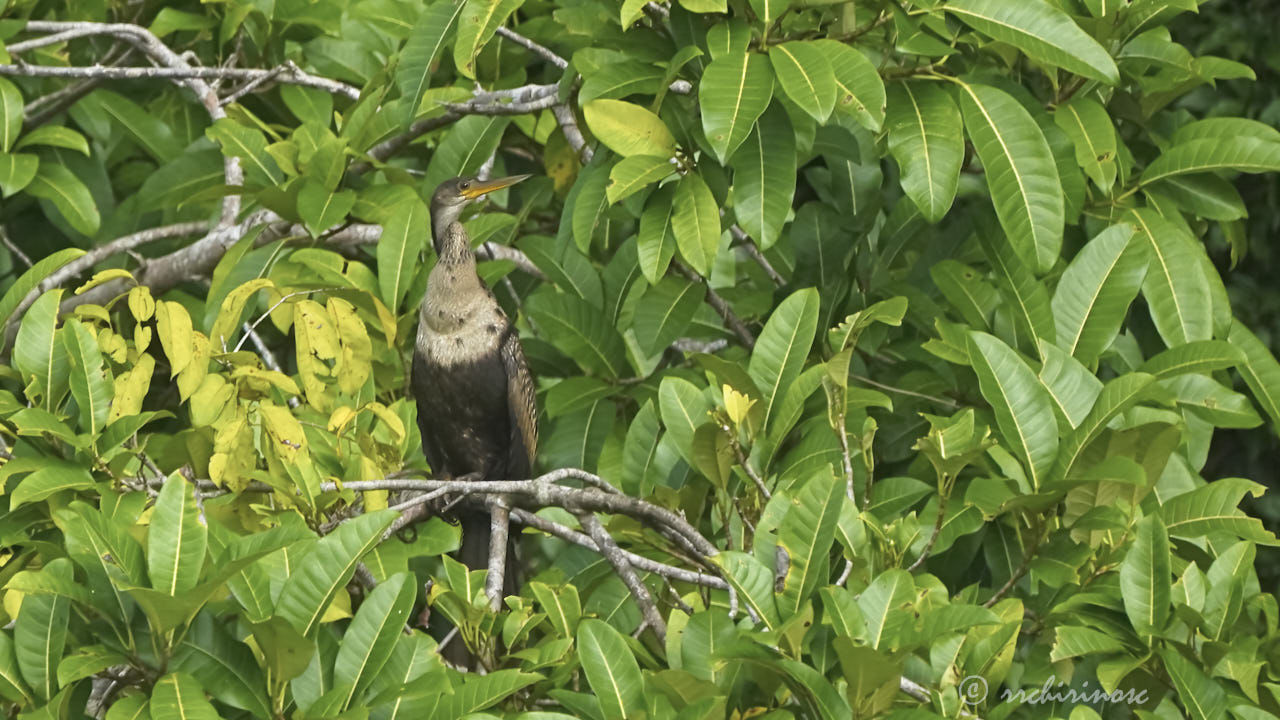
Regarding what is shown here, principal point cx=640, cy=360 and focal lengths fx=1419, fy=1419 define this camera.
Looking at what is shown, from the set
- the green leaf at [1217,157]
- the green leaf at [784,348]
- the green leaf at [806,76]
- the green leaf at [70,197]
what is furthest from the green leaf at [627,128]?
the green leaf at [70,197]

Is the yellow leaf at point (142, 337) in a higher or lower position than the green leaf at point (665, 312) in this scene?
higher

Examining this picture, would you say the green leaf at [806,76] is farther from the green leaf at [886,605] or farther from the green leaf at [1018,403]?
the green leaf at [886,605]

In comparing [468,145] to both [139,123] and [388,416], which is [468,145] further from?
[139,123]

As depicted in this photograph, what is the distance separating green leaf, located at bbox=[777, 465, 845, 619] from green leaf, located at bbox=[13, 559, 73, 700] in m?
0.94

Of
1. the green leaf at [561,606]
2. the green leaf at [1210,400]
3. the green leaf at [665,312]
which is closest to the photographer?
the green leaf at [561,606]

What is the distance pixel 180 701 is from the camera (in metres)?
1.72

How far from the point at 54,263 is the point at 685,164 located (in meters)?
1.13

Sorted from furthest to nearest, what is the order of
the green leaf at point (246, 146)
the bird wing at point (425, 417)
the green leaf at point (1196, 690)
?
1. the bird wing at point (425, 417)
2. the green leaf at point (246, 146)
3. the green leaf at point (1196, 690)

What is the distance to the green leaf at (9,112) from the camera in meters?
3.53

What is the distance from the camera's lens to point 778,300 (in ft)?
9.78

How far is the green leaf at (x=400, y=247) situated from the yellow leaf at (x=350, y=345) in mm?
510

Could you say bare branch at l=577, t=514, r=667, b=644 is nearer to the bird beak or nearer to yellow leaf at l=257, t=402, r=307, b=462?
yellow leaf at l=257, t=402, r=307, b=462

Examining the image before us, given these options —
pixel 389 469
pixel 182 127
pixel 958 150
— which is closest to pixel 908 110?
pixel 958 150

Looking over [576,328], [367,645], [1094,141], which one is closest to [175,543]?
[367,645]
